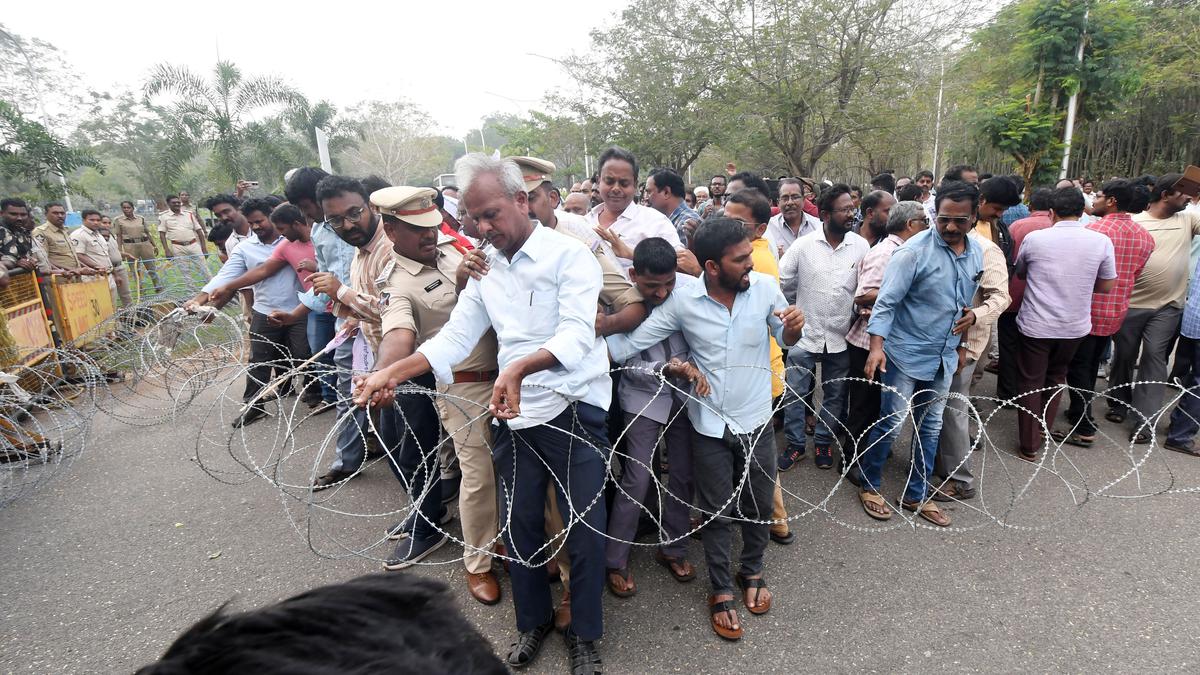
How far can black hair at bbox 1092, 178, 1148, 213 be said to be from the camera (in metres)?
4.80

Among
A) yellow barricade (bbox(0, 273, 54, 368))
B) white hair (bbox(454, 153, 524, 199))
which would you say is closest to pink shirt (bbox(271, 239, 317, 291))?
yellow barricade (bbox(0, 273, 54, 368))

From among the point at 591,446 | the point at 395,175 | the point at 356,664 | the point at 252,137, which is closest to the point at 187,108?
the point at 252,137

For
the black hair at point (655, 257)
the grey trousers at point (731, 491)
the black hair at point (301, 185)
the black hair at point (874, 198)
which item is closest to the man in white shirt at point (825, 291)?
the black hair at point (874, 198)

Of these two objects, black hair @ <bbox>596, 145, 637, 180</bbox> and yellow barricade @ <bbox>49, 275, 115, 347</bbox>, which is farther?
yellow barricade @ <bbox>49, 275, 115, 347</bbox>

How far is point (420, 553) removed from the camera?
3.74 m

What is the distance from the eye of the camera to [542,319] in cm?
258

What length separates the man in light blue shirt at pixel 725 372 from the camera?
9.50 feet

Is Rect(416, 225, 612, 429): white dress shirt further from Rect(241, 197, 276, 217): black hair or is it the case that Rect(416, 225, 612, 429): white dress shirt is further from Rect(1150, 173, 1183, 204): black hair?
Rect(1150, 173, 1183, 204): black hair

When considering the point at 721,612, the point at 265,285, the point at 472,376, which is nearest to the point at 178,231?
the point at 265,285

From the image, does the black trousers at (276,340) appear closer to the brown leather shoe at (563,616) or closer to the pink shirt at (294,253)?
the pink shirt at (294,253)

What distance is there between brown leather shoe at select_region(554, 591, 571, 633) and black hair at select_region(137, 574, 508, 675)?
7.85 ft

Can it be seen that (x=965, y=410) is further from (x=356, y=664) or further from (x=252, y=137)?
(x=252, y=137)

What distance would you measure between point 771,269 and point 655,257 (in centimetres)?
117

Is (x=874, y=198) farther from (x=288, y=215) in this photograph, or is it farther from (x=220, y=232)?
(x=220, y=232)
